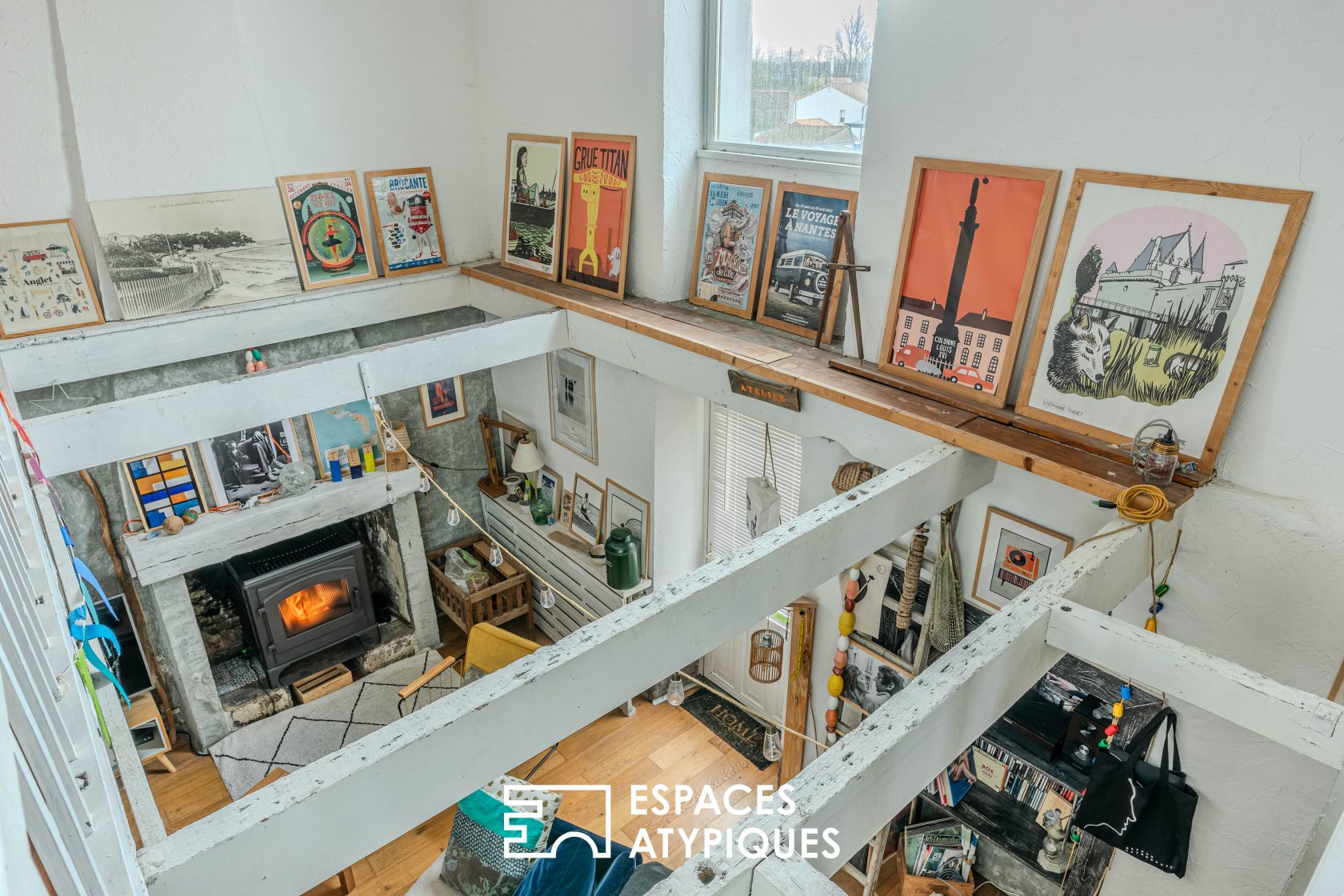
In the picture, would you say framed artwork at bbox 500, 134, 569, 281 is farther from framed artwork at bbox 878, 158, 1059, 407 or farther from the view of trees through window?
framed artwork at bbox 878, 158, 1059, 407

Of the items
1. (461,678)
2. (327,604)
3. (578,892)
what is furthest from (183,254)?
(578,892)

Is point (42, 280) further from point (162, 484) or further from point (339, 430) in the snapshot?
point (339, 430)

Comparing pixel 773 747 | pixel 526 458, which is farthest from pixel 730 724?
pixel 526 458

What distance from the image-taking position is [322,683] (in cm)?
505

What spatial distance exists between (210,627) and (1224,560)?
5.20 meters

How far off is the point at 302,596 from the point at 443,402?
1485 mm

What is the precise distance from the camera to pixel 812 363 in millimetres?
3018

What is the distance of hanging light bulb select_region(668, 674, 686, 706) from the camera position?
4805mm

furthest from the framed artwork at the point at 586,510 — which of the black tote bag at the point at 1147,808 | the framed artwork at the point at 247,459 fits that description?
the black tote bag at the point at 1147,808

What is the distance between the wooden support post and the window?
1910 millimetres

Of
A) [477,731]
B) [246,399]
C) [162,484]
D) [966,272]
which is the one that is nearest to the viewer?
[477,731]

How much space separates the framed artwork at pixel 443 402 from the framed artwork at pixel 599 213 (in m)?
1.44

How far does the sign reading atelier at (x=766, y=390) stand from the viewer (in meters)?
2.97

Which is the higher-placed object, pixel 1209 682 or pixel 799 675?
pixel 1209 682
